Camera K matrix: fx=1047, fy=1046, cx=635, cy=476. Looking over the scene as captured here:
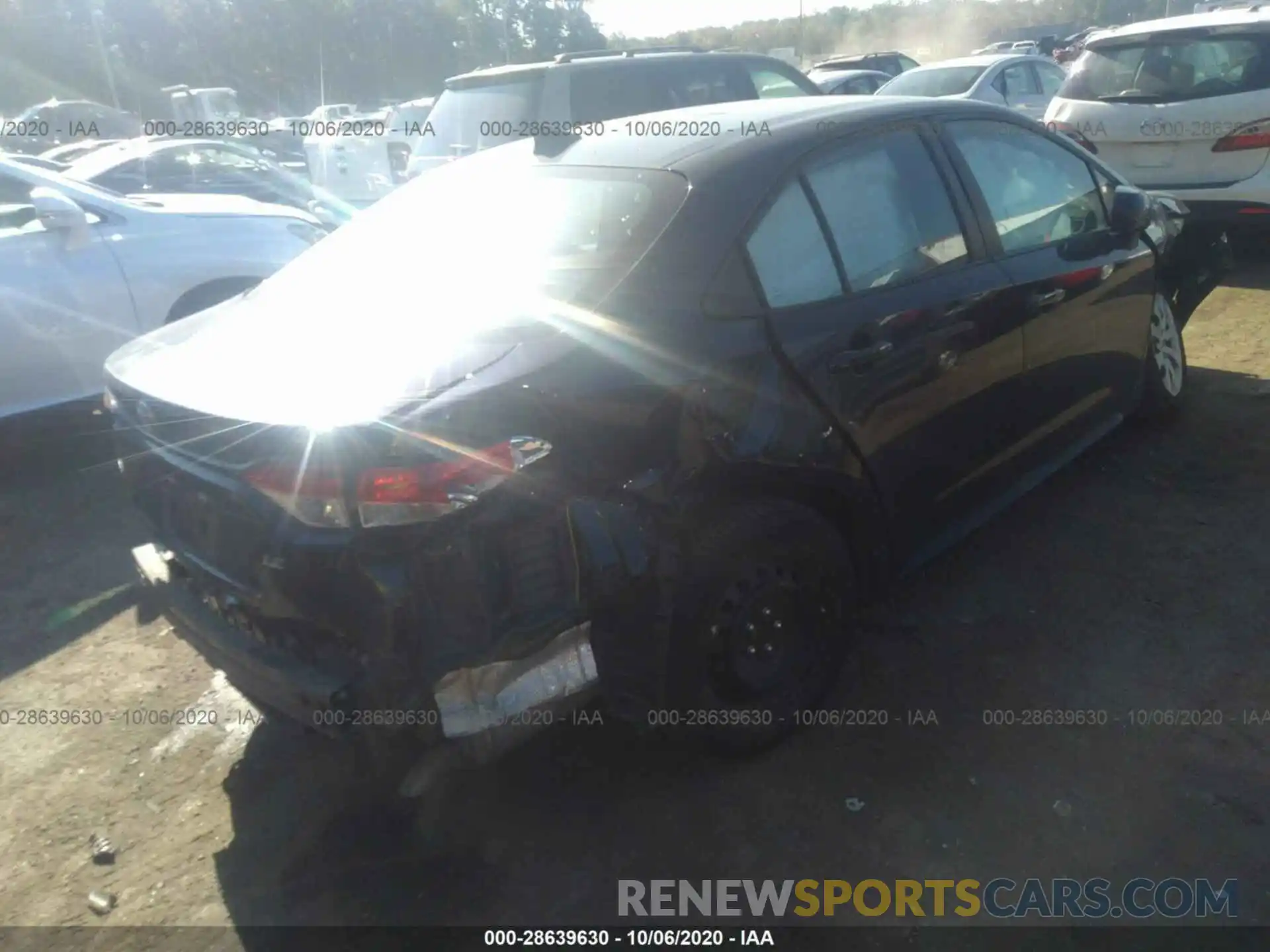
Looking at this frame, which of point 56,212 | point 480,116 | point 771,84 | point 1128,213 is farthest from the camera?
point 771,84

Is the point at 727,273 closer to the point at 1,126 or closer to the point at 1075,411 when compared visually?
the point at 1075,411

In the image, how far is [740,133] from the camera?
10.1 ft

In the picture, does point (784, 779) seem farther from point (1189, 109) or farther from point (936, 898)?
point (1189, 109)

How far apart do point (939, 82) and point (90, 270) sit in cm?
918

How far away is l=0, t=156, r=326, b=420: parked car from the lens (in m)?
5.17

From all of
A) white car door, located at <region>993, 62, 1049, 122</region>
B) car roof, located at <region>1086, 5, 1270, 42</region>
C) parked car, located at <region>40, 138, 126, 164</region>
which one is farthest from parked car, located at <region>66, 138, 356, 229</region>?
white car door, located at <region>993, 62, 1049, 122</region>

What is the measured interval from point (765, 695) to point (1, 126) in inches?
926

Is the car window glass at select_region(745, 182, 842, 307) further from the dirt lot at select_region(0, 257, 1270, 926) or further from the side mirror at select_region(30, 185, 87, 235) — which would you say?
the side mirror at select_region(30, 185, 87, 235)

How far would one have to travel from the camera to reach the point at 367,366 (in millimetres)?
2434

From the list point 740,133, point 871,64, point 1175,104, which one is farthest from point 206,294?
point 871,64

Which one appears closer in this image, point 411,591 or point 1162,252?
point 411,591

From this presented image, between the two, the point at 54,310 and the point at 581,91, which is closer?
the point at 54,310

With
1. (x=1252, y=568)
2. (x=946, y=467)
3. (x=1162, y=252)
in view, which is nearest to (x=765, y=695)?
(x=946, y=467)

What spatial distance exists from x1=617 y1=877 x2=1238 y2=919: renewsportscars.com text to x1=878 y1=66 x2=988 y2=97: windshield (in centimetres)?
1020
